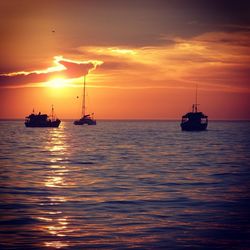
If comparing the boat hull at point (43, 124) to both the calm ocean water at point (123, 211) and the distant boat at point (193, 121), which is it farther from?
the calm ocean water at point (123, 211)

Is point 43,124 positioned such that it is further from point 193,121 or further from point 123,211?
point 123,211

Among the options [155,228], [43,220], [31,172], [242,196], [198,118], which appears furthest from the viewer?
[198,118]

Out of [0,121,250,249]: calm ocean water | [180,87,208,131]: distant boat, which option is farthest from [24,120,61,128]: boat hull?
[0,121,250,249]: calm ocean water

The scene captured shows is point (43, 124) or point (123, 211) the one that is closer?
point (123, 211)

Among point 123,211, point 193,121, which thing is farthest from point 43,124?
point 123,211

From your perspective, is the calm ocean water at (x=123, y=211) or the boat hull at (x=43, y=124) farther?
the boat hull at (x=43, y=124)

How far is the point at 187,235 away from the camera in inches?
605

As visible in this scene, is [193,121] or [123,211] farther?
[193,121]

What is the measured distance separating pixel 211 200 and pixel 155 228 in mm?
7165

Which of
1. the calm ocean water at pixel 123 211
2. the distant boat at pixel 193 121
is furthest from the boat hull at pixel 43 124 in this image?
the calm ocean water at pixel 123 211

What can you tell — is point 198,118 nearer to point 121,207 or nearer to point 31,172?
point 31,172

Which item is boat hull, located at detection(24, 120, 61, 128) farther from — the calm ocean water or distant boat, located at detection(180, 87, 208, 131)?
the calm ocean water

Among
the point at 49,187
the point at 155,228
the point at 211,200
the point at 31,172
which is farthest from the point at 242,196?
the point at 31,172

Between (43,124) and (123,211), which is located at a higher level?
(123,211)
